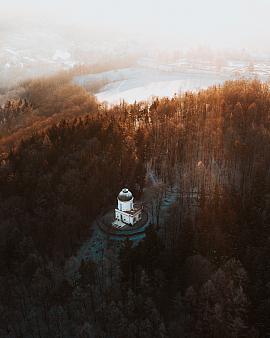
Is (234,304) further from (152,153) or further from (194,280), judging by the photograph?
(152,153)

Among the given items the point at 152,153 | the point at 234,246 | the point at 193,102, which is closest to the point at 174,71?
the point at 193,102

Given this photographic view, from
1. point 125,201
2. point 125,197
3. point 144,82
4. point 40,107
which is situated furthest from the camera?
point 144,82

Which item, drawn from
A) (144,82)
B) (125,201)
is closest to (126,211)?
(125,201)

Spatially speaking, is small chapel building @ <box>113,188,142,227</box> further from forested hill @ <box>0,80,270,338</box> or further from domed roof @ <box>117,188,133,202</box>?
forested hill @ <box>0,80,270,338</box>

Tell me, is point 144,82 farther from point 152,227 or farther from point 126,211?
point 152,227

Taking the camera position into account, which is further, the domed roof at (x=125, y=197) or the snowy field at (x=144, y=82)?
the snowy field at (x=144, y=82)

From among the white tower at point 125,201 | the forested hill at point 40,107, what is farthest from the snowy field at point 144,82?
the white tower at point 125,201

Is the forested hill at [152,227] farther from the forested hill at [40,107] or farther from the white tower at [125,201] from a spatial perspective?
the forested hill at [40,107]
